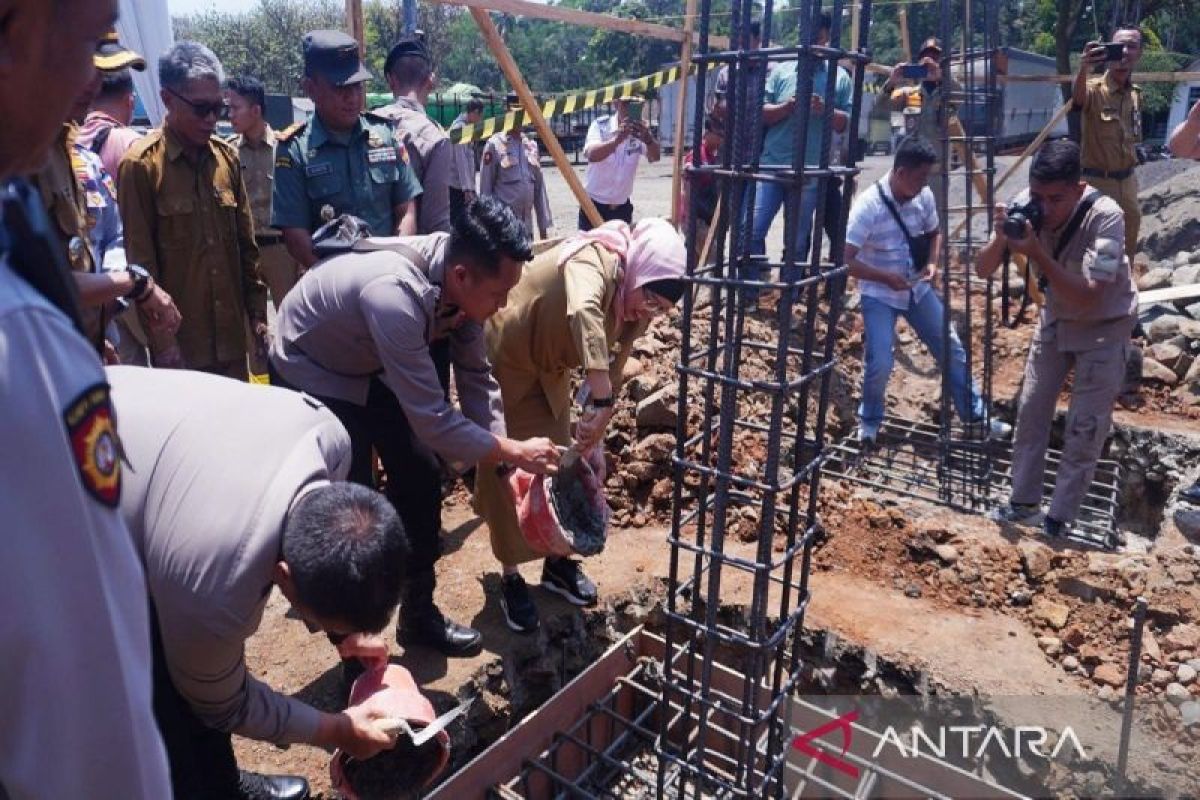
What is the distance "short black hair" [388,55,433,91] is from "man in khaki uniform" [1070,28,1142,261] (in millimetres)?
4426

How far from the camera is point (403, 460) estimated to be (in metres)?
3.05

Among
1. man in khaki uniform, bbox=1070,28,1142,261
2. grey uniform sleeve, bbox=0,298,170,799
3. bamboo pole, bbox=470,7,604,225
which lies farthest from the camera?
man in khaki uniform, bbox=1070,28,1142,261

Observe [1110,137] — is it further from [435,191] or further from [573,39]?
[573,39]

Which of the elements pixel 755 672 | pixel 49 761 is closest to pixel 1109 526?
pixel 755 672

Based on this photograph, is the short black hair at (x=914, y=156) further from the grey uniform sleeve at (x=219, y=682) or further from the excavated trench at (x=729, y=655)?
the grey uniform sleeve at (x=219, y=682)

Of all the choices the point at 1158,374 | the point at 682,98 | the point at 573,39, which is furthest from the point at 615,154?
the point at 573,39

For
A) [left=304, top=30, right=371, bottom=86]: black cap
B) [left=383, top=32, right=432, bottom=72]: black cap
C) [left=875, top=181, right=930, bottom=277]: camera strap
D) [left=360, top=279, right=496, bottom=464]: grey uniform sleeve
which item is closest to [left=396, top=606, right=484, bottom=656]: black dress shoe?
[left=360, top=279, right=496, bottom=464]: grey uniform sleeve

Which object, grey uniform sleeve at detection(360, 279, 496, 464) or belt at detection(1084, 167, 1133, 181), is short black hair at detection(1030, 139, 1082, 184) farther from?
grey uniform sleeve at detection(360, 279, 496, 464)

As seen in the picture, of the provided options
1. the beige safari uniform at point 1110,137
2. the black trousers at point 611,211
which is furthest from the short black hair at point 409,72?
the beige safari uniform at point 1110,137

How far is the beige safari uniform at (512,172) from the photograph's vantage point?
22.7 feet

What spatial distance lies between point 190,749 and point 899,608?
298cm

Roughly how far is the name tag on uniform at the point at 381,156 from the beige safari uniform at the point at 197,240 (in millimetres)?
617

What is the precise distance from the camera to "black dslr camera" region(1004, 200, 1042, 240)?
3934mm

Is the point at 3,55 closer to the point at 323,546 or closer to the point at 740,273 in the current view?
the point at 323,546
